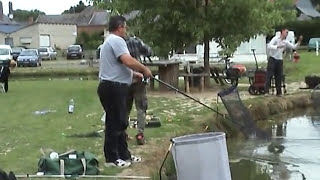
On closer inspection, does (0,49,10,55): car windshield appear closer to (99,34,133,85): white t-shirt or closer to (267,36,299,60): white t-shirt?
(267,36,299,60): white t-shirt

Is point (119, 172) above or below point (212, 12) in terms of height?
below

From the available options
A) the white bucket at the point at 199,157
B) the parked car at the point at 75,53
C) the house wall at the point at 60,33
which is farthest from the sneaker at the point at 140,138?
the house wall at the point at 60,33

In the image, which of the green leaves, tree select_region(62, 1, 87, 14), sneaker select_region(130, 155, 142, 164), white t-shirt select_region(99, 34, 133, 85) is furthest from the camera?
tree select_region(62, 1, 87, 14)

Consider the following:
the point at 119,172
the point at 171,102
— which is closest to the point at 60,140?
the point at 119,172

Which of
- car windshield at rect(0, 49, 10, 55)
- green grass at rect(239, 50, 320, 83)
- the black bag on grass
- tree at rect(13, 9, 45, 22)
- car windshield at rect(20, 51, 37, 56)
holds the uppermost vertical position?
tree at rect(13, 9, 45, 22)

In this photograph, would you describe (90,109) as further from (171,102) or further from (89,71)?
(89,71)

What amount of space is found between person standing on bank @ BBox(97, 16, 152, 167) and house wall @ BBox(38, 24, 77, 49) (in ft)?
255

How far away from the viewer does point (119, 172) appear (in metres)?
7.86

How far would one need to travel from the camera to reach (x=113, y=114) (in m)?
8.17

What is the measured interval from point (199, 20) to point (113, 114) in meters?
11.0

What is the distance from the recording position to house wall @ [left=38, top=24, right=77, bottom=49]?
86000 mm

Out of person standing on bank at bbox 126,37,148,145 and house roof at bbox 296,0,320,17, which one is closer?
person standing on bank at bbox 126,37,148,145

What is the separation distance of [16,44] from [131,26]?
69137 mm

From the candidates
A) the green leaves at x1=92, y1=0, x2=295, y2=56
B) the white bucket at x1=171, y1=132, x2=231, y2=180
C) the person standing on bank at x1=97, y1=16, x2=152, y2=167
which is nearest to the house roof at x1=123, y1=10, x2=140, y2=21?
the green leaves at x1=92, y1=0, x2=295, y2=56
